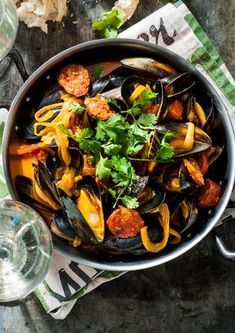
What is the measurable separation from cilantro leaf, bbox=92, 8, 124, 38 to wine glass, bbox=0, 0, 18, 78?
19cm

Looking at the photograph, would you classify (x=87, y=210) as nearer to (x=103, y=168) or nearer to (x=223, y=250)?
(x=103, y=168)

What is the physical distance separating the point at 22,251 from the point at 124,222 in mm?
239

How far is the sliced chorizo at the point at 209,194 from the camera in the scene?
1.55 metres

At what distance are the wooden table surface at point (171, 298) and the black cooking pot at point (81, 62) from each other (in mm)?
A: 175

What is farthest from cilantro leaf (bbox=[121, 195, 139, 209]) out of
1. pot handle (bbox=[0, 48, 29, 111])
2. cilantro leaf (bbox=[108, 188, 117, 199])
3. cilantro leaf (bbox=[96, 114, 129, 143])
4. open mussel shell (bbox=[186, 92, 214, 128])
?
pot handle (bbox=[0, 48, 29, 111])

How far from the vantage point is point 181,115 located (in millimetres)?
1546

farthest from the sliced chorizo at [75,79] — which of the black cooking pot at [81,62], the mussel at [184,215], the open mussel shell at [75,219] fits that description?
the mussel at [184,215]

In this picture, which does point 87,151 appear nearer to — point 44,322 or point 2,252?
point 2,252

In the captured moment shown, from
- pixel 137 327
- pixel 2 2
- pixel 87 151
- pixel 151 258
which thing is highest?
pixel 2 2

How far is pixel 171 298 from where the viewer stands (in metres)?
1.74

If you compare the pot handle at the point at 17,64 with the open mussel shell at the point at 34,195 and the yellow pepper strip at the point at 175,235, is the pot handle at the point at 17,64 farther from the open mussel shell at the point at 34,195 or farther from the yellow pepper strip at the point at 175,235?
the yellow pepper strip at the point at 175,235

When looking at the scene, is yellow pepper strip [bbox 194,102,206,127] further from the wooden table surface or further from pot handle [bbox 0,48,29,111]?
pot handle [bbox 0,48,29,111]

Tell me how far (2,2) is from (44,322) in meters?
0.77

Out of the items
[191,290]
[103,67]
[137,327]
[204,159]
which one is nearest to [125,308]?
[137,327]
